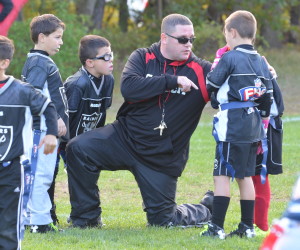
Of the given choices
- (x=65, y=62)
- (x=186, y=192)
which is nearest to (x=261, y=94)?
(x=186, y=192)

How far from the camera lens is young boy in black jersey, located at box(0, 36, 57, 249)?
17.8 feet

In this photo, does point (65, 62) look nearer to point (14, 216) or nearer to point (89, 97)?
point (89, 97)

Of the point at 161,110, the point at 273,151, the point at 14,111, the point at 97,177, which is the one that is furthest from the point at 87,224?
the point at 14,111

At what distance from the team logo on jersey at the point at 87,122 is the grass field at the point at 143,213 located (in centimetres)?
94

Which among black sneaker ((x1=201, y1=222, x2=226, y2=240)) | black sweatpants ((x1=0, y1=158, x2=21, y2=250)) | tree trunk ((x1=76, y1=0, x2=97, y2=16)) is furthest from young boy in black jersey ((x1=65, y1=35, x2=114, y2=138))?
tree trunk ((x1=76, y1=0, x2=97, y2=16))

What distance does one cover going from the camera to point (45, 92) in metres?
6.80

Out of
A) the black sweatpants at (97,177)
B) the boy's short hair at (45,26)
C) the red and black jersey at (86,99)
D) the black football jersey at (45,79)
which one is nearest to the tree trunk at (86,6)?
the red and black jersey at (86,99)

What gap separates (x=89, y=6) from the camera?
25.0 meters

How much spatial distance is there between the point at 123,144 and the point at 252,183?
4.88ft

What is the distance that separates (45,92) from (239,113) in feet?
5.66

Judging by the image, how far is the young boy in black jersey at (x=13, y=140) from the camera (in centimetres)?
543

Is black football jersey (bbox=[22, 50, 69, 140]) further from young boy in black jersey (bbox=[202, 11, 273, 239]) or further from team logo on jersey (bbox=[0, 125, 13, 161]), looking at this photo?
young boy in black jersey (bbox=[202, 11, 273, 239])

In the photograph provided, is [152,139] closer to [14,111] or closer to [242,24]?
[242,24]

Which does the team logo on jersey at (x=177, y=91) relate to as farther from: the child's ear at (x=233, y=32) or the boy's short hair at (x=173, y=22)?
the child's ear at (x=233, y=32)
